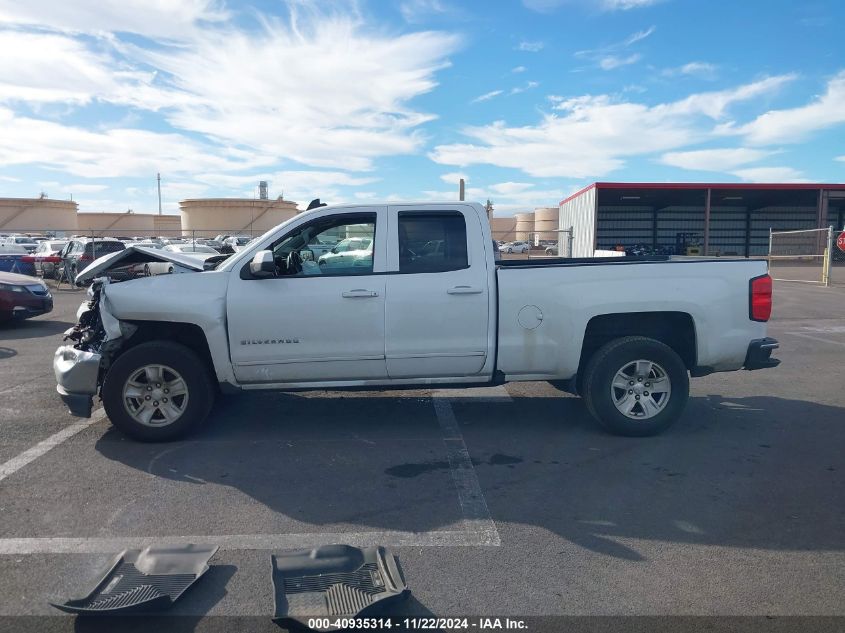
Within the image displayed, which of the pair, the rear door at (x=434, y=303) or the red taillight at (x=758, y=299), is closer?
the rear door at (x=434, y=303)

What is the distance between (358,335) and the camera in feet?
19.1

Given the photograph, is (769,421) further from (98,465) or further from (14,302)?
(14,302)

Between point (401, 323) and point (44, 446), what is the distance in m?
3.17

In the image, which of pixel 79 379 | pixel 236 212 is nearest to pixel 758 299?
pixel 79 379

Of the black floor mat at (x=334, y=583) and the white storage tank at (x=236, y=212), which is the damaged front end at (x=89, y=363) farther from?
the white storage tank at (x=236, y=212)

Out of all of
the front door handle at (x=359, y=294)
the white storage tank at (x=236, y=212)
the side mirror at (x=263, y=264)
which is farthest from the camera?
the white storage tank at (x=236, y=212)

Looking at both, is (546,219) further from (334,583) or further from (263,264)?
(334,583)

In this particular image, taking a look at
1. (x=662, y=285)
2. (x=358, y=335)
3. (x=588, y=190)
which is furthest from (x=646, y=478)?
(x=588, y=190)

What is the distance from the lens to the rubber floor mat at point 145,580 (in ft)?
10.9

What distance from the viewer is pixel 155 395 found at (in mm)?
5902

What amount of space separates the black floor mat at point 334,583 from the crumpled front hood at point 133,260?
3.35 metres

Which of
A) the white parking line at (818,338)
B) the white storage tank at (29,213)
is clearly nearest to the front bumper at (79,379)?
the white parking line at (818,338)

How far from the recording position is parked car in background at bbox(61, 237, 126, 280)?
77.1 ft

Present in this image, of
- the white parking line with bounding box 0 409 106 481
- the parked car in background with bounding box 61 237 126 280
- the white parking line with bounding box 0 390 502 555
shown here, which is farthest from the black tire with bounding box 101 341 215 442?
the parked car in background with bounding box 61 237 126 280
